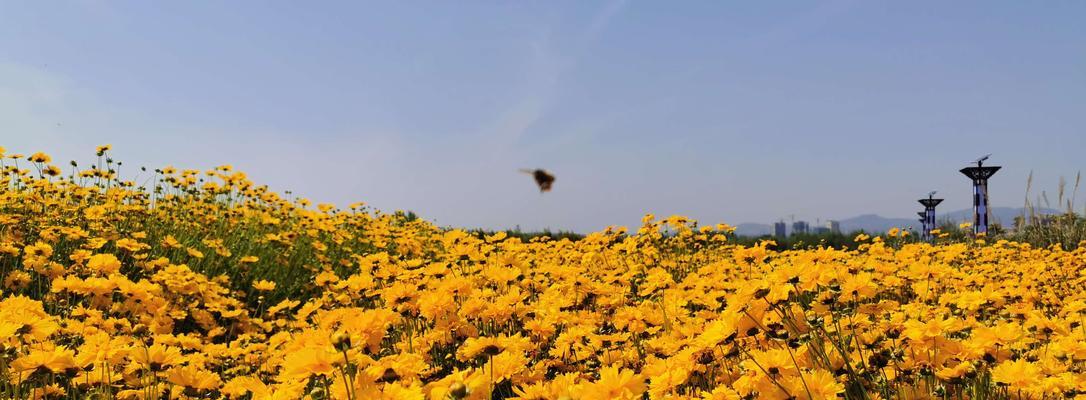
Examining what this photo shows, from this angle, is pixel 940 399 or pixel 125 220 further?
pixel 125 220

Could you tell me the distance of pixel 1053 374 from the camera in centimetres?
248

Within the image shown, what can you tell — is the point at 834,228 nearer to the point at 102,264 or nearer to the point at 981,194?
the point at 981,194

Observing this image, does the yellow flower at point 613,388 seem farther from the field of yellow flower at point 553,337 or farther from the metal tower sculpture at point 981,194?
the metal tower sculpture at point 981,194

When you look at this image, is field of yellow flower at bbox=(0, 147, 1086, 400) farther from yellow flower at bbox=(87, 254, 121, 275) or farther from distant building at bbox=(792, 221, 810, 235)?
distant building at bbox=(792, 221, 810, 235)

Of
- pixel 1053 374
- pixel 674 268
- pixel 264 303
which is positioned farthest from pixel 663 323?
pixel 264 303

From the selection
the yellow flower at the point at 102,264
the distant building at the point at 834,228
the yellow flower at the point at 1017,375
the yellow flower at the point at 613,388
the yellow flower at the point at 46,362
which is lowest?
the yellow flower at the point at 46,362

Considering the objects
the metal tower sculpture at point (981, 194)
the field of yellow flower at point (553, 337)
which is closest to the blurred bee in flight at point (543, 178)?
the field of yellow flower at point (553, 337)

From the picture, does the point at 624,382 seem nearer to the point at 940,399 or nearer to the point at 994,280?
the point at 940,399

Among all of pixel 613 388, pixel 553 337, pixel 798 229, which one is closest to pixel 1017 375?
pixel 613 388

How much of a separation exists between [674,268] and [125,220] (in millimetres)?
6239

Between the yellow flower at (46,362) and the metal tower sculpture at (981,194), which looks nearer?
the yellow flower at (46,362)

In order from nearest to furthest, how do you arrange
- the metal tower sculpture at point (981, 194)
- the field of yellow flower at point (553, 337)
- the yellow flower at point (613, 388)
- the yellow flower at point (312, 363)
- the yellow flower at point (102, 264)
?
the yellow flower at point (613, 388) → the yellow flower at point (312, 363) → the field of yellow flower at point (553, 337) → the yellow flower at point (102, 264) → the metal tower sculpture at point (981, 194)

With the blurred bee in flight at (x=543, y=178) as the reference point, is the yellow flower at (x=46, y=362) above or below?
below

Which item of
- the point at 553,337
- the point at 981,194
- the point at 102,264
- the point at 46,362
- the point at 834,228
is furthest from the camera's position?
the point at 834,228
